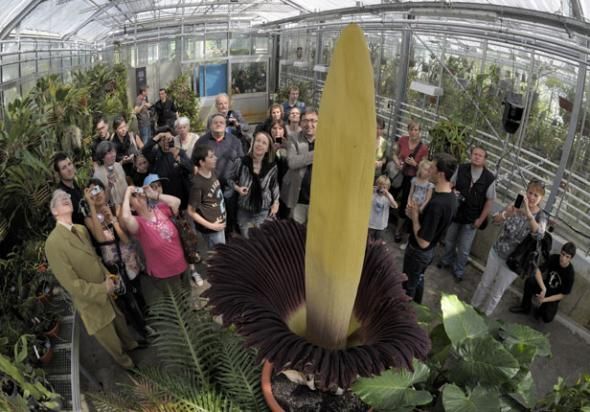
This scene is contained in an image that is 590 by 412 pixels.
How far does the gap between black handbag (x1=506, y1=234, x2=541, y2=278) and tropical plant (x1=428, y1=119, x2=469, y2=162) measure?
5.40ft

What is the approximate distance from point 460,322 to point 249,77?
29.7 feet

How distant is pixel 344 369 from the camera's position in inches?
32.0

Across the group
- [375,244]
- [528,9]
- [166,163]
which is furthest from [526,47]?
[375,244]

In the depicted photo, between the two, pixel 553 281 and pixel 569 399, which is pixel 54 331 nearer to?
pixel 569 399

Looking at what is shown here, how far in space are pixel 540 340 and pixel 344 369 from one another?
179cm

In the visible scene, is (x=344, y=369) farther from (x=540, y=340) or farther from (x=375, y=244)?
(x=540, y=340)

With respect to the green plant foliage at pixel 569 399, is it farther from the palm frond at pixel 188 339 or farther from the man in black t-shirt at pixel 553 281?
the palm frond at pixel 188 339

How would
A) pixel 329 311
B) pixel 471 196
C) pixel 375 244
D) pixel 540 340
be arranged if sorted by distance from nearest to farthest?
1. pixel 329 311
2. pixel 375 244
3. pixel 540 340
4. pixel 471 196

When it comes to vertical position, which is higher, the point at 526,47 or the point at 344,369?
the point at 526,47

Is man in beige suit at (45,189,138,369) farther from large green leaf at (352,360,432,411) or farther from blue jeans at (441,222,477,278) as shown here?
blue jeans at (441,222,477,278)

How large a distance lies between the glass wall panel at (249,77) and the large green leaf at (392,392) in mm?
9031

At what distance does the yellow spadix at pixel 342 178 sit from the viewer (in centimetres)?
68

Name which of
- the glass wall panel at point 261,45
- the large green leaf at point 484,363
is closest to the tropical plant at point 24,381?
the large green leaf at point 484,363

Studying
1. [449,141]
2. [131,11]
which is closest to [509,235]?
[449,141]
